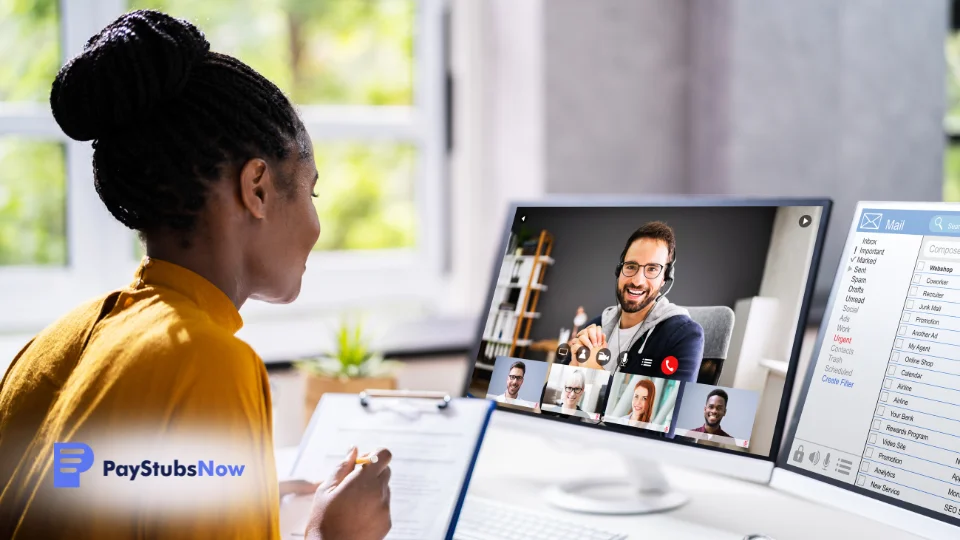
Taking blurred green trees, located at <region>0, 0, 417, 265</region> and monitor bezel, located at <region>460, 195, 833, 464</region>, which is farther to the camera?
blurred green trees, located at <region>0, 0, 417, 265</region>

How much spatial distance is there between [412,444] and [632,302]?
0.34 metres

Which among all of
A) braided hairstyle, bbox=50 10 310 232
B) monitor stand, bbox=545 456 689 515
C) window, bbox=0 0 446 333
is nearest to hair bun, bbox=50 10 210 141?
braided hairstyle, bbox=50 10 310 232

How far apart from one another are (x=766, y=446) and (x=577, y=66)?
122 centimetres

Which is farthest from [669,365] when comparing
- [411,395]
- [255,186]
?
[255,186]

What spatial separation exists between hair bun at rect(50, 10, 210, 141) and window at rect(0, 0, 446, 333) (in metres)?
1.08

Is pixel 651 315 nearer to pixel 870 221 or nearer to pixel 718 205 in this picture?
pixel 718 205

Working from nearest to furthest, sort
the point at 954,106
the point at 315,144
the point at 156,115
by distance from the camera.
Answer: the point at 156,115 → the point at 315,144 → the point at 954,106

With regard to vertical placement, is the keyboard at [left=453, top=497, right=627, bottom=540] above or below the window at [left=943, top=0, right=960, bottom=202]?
below

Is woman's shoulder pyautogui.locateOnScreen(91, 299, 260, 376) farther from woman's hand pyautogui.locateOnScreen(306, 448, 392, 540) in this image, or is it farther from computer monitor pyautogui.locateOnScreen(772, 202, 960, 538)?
computer monitor pyautogui.locateOnScreen(772, 202, 960, 538)

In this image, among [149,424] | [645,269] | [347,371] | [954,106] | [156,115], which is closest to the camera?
[149,424]

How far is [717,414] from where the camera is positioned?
1065mm

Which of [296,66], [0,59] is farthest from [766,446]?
[0,59]

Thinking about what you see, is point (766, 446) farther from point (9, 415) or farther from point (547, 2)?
point (547, 2)

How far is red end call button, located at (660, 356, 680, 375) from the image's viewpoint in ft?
3.61
